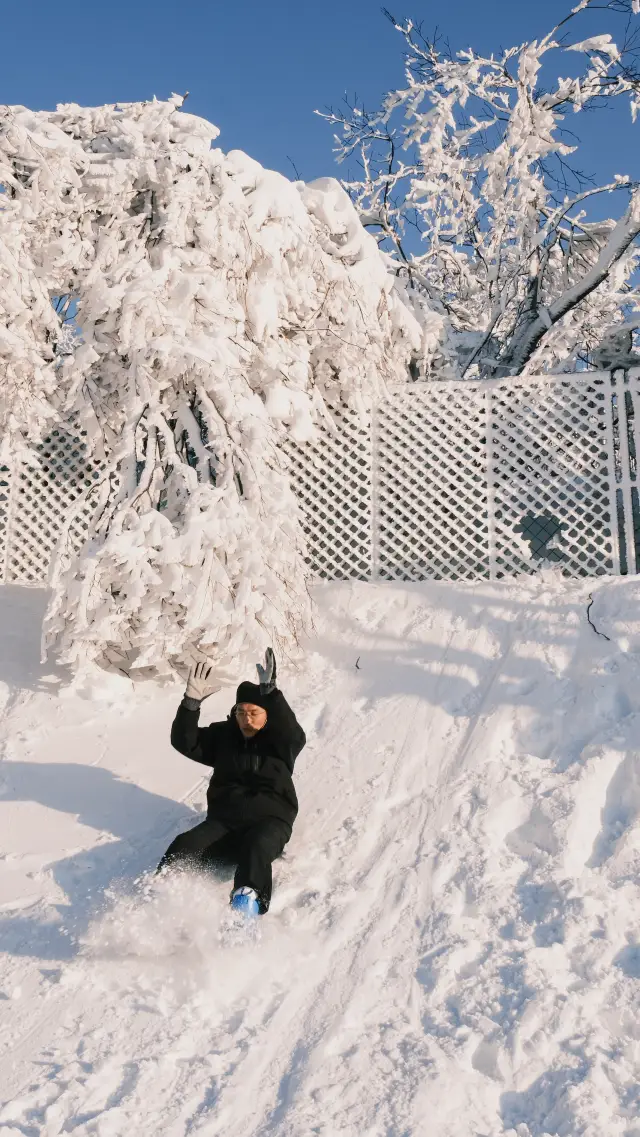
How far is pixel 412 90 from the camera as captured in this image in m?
8.77

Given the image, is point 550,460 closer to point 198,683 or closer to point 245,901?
point 198,683

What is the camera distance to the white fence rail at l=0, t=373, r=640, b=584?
6.64 metres

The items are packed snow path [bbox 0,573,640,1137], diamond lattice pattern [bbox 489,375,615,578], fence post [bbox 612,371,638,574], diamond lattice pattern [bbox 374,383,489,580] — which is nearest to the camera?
packed snow path [bbox 0,573,640,1137]

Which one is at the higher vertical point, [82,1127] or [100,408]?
[100,408]

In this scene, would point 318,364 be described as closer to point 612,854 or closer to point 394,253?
point 394,253

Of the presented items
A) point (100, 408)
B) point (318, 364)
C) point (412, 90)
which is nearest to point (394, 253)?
point (412, 90)

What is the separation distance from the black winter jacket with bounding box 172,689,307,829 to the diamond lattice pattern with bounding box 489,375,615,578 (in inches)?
123

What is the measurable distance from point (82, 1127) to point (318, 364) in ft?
18.9

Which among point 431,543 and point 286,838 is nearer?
point 286,838

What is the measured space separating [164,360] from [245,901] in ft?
12.0

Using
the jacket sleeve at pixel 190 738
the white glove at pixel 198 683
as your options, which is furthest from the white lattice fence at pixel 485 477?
the jacket sleeve at pixel 190 738

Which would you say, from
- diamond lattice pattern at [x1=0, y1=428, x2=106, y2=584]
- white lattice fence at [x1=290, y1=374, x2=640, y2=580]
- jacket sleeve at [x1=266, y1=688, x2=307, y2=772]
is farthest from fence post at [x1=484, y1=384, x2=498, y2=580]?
diamond lattice pattern at [x1=0, y1=428, x2=106, y2=584]

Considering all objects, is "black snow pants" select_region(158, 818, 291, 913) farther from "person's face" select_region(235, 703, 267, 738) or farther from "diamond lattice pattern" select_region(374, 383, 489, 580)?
"diamond lattice pattern" select_region(374, 383, 489, 580)

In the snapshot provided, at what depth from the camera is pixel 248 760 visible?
13.0 feet
